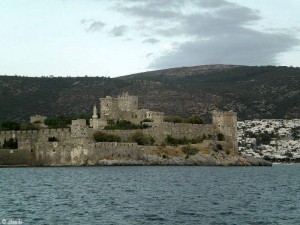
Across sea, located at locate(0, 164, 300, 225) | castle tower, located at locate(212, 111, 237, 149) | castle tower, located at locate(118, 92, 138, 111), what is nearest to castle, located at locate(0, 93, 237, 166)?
castle tower, located at locate(118, 92, 138, 111)

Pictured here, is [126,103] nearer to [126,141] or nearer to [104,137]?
[126,141]

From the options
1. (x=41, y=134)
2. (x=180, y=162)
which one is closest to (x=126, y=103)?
(x=180, y=162)

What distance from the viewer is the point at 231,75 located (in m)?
112

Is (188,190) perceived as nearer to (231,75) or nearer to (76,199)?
(76,199)

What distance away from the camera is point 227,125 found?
71.7 metres

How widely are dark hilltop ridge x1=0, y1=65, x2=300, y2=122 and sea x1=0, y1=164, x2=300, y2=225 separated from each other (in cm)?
4722

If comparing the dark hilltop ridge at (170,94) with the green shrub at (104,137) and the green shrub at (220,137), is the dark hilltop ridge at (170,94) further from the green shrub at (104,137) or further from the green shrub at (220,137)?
the green shrub at (104,137)

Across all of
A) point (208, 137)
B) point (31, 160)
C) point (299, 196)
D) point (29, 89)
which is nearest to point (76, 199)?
point (299, 196)

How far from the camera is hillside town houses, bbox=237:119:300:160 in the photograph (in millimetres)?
90688

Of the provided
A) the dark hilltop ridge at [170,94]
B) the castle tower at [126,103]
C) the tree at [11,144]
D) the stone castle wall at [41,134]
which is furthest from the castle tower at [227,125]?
the dark hilltop ridge at [170,94]

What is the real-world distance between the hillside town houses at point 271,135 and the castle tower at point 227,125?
18.5 meters

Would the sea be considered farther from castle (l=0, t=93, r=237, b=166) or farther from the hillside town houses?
the hillside town houses

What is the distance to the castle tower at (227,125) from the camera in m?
71.3

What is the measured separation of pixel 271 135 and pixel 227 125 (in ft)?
86.5
